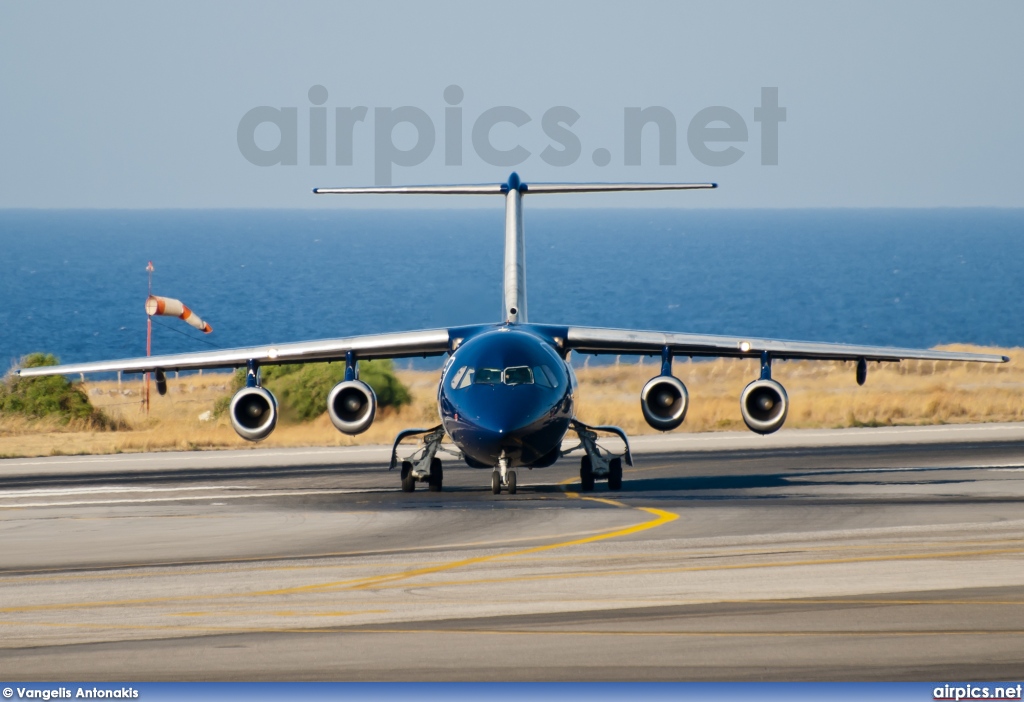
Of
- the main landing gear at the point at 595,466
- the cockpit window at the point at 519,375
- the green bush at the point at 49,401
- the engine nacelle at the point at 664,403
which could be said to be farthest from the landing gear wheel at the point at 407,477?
the green bush at the point at 49,401

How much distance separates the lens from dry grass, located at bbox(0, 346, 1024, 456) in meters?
44.5

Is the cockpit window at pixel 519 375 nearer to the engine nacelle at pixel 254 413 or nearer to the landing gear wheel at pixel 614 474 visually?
the landing gear wheel at pixel 614 474

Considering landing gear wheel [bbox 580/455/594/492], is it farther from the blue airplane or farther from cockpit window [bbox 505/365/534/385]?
cockpit window [bbox 505/365/534/385]

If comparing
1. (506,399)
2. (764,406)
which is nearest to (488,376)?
(506,399)

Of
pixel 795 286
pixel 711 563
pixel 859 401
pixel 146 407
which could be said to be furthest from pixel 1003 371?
pixel 795 286

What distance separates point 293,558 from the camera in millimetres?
20531

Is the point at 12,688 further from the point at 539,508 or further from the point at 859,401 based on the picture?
the point at 859,401

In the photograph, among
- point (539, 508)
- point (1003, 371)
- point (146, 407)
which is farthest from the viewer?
point (1003, 371)

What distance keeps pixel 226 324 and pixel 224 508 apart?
97.9 meters

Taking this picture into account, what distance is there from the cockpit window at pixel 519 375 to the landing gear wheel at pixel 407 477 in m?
4.12

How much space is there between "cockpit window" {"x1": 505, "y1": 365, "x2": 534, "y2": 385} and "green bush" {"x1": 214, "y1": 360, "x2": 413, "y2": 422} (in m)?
22.3

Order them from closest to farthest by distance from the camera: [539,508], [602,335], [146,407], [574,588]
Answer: [574,588]
[539,508]
[602,335]
[146,407]

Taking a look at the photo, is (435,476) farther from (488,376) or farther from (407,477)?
(488,376)

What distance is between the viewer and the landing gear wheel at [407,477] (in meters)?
28.9
